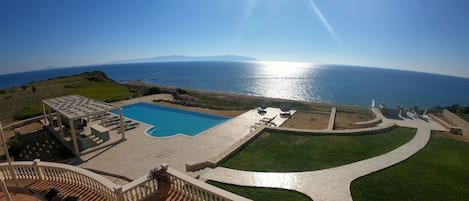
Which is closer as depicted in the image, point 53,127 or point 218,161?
point 218,161

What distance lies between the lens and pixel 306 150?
11.1 m

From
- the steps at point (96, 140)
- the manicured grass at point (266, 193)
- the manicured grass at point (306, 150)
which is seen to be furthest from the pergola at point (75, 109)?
the manicured grass at point (266, 193)

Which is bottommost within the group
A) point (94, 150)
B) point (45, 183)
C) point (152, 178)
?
point (94, 150)

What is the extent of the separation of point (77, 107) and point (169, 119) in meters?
7.42

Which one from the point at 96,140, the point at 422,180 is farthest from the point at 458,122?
the point at 96,140

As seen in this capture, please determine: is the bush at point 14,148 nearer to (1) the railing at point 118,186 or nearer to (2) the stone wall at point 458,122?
(1) the railing at point 118,186

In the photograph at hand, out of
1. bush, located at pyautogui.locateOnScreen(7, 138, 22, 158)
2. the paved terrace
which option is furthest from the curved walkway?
bush, located at pyautogui.locateOnScreen(7, 138, 22, 158)

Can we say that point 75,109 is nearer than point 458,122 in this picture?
Yes

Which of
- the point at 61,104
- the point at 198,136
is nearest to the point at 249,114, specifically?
the point at 198,136

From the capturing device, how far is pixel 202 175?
29.6 ft

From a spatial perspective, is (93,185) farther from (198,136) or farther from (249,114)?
(249,114)

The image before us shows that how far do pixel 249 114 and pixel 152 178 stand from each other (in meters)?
14.7

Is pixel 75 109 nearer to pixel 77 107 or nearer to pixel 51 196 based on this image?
pixel 77 107

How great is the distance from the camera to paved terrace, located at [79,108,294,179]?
10445 mm
